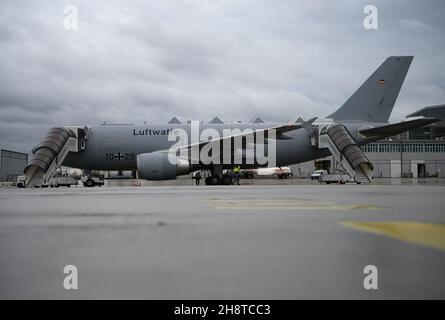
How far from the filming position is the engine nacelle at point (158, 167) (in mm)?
18078

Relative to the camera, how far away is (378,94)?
77.0 ft

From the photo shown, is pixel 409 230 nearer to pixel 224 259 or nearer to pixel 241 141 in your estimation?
pixel 224 259

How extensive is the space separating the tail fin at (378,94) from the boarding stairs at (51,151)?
1586 cm

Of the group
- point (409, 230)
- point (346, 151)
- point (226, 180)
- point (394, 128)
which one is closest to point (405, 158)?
point (394, 128)

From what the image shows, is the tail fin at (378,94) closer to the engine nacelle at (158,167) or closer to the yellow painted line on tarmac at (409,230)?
the engine nacelle at (158,167)

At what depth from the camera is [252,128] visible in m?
22.8

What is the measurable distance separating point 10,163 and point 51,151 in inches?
1330

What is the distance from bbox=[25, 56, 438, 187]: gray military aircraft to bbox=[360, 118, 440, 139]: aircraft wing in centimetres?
5

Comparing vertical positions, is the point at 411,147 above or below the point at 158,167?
above
